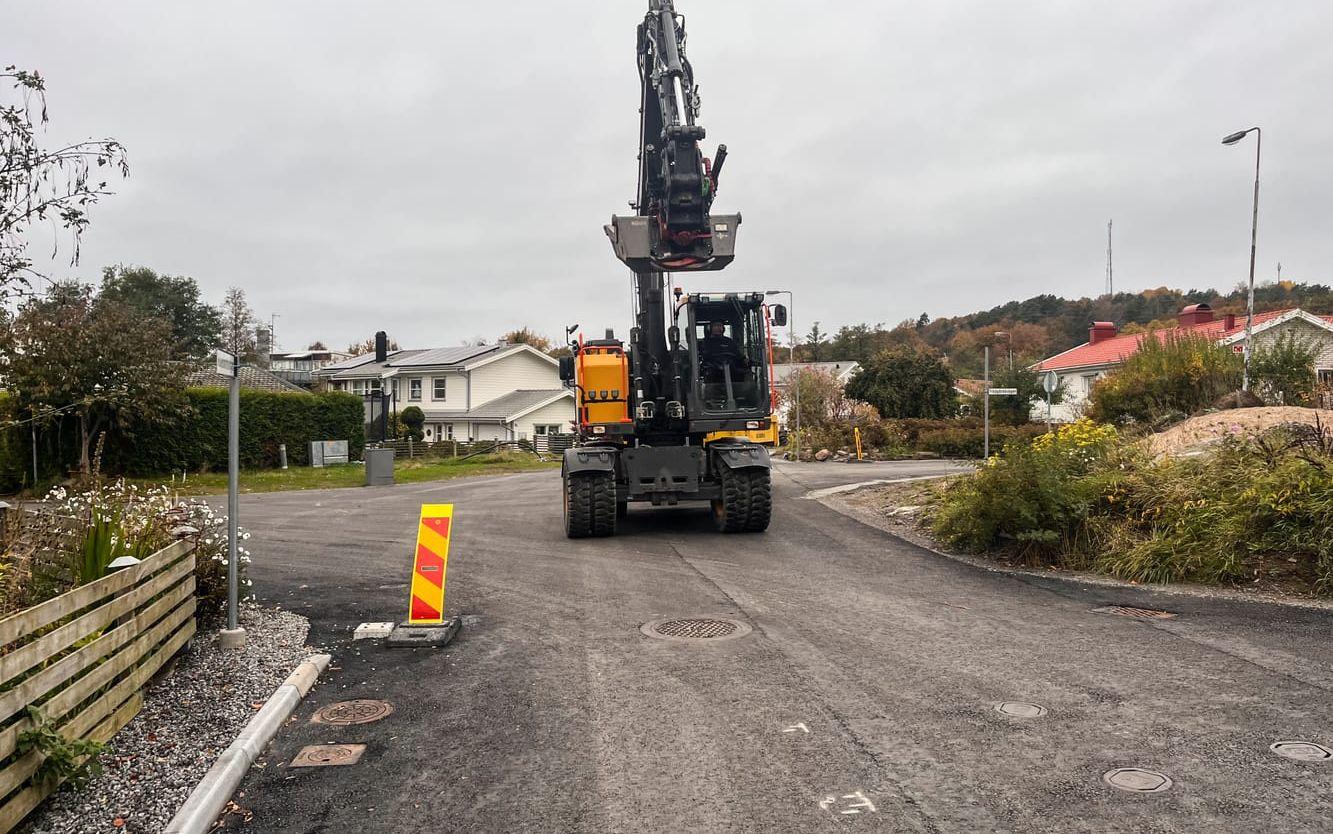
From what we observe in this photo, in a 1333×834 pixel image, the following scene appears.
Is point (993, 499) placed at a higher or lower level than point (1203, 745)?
higher

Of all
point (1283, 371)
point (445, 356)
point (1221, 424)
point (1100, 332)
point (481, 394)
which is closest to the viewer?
point (1221, 424)

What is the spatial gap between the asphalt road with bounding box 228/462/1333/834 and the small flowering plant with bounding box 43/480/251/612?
3.71 ft

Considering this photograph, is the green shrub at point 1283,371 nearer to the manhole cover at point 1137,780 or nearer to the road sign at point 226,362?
the manhole cover at point 1137,780

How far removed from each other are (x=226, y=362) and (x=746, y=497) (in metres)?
8.38

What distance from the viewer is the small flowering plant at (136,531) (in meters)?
6.55

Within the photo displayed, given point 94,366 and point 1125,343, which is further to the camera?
point 1125,343

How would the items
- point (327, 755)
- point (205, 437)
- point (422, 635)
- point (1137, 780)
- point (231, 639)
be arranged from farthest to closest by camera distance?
point (205, 437) → point (422, 635) → point (231, 639) → point (327, 755) → point (1137, 780)

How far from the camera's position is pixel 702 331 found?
14.1 meters

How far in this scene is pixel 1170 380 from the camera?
2306 cm

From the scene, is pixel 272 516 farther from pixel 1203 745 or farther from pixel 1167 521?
pixel 1203 745

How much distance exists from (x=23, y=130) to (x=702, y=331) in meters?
9.08

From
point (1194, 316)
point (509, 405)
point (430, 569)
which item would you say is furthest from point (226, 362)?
point (1194, 316)

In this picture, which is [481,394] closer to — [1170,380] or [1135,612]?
[1170,380]

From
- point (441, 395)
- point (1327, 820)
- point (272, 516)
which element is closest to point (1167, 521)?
point (1327, 820)
